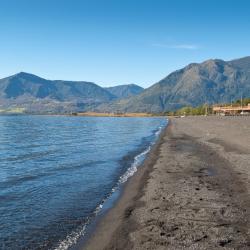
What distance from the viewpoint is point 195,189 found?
2536 cm

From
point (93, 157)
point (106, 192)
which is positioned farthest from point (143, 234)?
point (93, 157)

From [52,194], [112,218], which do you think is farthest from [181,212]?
[52,194]

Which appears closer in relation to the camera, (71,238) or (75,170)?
(71,238)

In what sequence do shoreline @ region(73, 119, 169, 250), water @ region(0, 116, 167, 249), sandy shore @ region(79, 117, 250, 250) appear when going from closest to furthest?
sandy shore @ region(79, 117, 250, 250), shoreline @ region(73, 119, 169, 250), water @ region(0, 116, 167, 249)

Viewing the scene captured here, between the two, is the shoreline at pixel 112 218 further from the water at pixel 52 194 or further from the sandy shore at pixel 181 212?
the water at pixel 52 194

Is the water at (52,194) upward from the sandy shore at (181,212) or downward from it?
downward

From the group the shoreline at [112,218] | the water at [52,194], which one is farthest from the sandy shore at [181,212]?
the water at [52,194]

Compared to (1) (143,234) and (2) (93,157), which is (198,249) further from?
(2) (93,157)

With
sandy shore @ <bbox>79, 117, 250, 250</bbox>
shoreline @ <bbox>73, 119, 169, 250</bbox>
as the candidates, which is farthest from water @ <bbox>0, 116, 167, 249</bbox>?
sandy shore @ <bbox>79, 117, 250, 250</bbox>

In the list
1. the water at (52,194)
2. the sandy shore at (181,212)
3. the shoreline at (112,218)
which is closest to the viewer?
the sandy shore at (181,212)

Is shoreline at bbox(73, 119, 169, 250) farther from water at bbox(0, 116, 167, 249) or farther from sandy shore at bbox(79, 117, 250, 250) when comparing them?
water at bbox(0, 116, 167, 249)

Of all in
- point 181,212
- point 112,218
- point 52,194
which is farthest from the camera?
point 52,194

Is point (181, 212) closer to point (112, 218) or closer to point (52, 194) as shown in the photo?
point (112, 218)

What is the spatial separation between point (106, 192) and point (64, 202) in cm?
416
